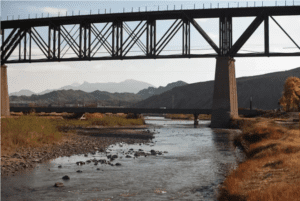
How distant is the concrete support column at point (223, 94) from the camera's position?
56562 millimetres

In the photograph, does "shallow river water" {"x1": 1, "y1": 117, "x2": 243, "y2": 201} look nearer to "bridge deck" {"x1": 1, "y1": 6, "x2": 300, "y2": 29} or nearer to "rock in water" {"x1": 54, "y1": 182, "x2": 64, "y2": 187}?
"rock in water" {"x1": 54, "y1": 182, "x2": 64, "y2": 187}

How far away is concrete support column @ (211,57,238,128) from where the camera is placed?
56562 millimetres

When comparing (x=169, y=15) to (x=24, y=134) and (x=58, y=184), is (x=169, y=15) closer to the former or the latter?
(x=24, y=134)

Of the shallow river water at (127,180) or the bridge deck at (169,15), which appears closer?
the shallow river water at (127,180)

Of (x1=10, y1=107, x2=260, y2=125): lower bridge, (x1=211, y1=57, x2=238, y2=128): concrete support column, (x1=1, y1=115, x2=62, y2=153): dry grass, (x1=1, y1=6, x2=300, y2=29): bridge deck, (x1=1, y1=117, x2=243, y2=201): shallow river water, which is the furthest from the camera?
(x1=10, y1=107, x2=260, y2=125): lower bridge

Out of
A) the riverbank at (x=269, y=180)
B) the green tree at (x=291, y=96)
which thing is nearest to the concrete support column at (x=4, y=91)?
the riverbank at (x=269, y=180)

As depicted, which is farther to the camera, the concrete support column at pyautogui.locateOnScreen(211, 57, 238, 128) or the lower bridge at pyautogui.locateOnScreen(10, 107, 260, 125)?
the lower bridge at pyautogui.locateOnScreen(10, 107, 260, 125)

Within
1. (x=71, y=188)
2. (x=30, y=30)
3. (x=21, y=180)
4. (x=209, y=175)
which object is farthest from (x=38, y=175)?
(x=30, y=30)

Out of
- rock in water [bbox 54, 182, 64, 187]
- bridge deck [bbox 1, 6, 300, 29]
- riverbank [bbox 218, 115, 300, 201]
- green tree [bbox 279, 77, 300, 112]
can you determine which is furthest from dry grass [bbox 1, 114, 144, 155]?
green tree [bbox 279, 77, 300, 112]

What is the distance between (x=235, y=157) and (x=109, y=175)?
9994 mm

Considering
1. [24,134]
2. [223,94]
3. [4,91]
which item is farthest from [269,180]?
[4,91]

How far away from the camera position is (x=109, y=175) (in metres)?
17.3

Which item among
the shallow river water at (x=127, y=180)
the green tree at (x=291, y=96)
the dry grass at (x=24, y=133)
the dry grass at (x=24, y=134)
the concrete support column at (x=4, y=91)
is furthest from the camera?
the green tree at (x=291, y=96)

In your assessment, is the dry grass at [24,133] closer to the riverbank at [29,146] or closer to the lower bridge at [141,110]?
the riverbank at [29,146]
